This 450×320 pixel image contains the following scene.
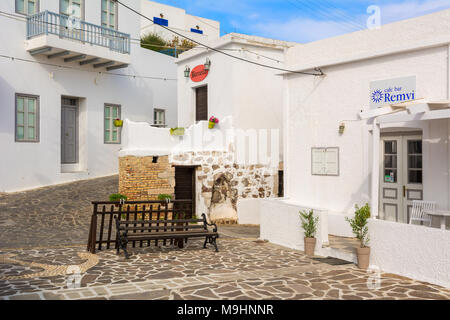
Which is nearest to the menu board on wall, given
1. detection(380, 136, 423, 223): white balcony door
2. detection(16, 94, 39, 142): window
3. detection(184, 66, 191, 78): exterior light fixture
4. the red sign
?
detection(380, 136, 423, 223): white balcony door

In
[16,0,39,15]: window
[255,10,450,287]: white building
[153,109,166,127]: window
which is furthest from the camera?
[153,109,166,127]: window

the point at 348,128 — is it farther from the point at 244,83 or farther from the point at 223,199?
the point at 223,199

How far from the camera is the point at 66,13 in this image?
16750mm

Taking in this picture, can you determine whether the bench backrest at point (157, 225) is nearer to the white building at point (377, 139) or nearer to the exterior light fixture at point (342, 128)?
the white building at point (377, 139)

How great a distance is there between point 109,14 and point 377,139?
13895mm

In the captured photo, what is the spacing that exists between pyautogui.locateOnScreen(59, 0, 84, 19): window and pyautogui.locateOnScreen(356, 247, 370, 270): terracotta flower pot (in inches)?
564

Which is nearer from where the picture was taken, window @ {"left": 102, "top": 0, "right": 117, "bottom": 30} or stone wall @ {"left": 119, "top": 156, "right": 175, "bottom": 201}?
stone wall @ {"left": 119, "top": 156, "right": 175, "bottom": 201}

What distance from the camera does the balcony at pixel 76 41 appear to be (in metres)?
15.1

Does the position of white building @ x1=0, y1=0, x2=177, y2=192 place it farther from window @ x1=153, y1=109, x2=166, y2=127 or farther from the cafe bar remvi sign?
the cafe bar remvi sign

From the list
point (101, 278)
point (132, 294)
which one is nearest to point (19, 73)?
point (101, 278)

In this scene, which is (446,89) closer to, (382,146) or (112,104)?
(382,146)

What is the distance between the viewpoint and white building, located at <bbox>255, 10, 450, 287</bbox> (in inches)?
294

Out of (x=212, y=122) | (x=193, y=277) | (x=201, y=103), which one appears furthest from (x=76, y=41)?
(x=193, y=277)
